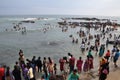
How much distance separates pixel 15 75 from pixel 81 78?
191 inches

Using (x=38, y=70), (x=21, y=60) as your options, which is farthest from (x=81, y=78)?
(x=21, y=60)

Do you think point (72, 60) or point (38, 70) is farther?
point (38, 70)

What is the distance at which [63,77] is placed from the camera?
48.2 ft

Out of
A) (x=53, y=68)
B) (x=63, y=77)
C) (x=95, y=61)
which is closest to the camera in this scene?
(x=63, y=77)

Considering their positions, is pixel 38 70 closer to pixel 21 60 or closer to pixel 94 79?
pixel 21 60

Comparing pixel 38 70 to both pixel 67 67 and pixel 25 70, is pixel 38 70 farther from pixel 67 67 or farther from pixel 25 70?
pixel 25 70

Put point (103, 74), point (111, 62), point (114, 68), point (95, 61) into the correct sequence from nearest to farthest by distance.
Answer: point (103, 74) → point (114, 68) → point (111, 62) → point (95, 61)

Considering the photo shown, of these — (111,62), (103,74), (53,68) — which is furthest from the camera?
(111,62)

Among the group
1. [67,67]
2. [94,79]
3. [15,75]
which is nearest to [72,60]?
[67,67]

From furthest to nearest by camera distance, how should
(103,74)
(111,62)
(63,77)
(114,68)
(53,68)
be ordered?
1. (111,62)
2. (114,68)
3. (53,68)
4. (63,77)
5. (103,74)

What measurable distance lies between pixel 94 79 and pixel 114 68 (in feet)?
11.5

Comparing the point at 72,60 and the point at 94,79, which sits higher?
the point at 72,60

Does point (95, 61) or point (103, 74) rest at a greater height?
point (103, 74)

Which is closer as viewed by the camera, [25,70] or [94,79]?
[25,70]
